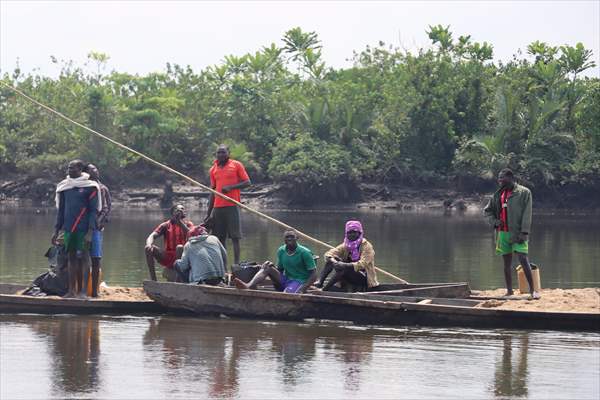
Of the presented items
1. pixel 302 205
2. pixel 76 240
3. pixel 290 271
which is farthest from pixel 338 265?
pixel 302 205

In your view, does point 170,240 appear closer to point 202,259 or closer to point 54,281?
point 202,259

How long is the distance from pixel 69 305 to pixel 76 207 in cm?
116

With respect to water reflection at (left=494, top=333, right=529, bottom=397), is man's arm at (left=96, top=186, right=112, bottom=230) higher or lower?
higher

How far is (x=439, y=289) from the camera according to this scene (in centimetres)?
1472

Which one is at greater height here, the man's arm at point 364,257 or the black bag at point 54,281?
the man's arm at point 364,257

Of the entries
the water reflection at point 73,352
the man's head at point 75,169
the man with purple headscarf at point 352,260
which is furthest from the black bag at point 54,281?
the man with purple headscarf at point 352,260

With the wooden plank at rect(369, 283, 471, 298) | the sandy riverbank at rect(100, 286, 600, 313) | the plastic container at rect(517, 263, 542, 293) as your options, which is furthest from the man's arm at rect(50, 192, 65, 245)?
the plastic container at rect(517, 263, 542, 293)

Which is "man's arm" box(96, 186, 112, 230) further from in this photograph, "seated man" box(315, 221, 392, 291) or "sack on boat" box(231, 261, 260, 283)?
"seated man" box(315, 221, 392, 291)

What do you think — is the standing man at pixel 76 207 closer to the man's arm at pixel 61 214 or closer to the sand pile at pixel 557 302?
the man's arm at pixel 61 214

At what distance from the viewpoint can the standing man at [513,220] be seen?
14422 mm

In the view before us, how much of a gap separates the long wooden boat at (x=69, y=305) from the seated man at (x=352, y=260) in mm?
2082

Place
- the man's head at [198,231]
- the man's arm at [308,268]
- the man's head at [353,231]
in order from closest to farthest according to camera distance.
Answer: the man's arm at [308,268]
the man's head at [353,231]
the man's head at [198,231]

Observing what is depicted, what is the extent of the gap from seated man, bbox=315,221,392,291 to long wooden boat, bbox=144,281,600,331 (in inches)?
13.8

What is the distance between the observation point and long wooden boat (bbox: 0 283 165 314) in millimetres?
14344
